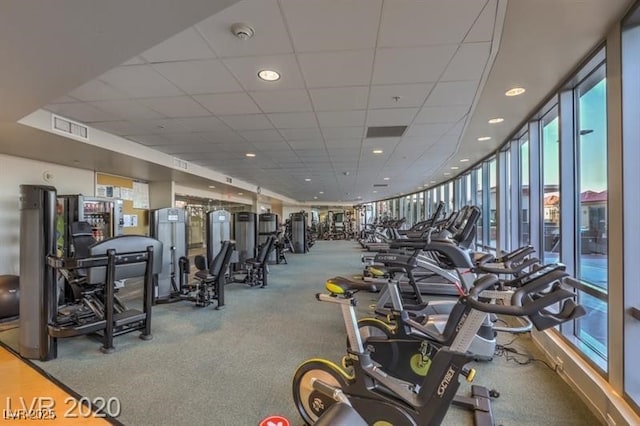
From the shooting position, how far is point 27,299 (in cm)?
333

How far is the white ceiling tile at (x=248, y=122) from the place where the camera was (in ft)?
14.1

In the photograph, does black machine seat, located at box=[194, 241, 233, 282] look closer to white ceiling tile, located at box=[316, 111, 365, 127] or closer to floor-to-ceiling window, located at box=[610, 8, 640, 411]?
white ceiling tile, located at box=[316, 111, 365, 127]

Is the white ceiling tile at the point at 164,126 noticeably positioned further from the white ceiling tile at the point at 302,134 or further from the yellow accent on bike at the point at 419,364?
the yellow accent on bike at the point at 419,364

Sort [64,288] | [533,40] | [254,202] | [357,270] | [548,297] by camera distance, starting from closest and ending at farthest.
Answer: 1. [548,297]
2. [533,40]
3. [64,288]
4. [357,270]
5. [254,202]

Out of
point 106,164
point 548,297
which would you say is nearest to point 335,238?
point 106,164

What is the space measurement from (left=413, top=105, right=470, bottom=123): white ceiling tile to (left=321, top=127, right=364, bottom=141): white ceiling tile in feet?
3.04

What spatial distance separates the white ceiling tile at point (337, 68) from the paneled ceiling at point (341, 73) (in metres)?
0.01

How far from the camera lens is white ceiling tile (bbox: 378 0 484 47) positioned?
6.94 ft

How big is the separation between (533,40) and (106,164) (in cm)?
711

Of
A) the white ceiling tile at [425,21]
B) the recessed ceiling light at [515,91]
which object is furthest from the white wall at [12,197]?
the recessed ceiling light at [515,91]

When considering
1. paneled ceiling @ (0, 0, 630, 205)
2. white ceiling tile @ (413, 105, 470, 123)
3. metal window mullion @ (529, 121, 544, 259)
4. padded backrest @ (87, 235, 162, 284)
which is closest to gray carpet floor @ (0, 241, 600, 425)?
padded backrest @ (87, 235, 162, 284)

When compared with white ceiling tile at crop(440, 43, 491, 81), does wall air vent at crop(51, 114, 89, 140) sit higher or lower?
lower

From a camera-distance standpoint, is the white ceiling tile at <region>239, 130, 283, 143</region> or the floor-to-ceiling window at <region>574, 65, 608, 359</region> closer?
the floor-to-ceiling window at <region>574, 65, 608, 359</region>

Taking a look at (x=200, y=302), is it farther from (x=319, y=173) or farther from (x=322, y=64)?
(x=319, y=173)
